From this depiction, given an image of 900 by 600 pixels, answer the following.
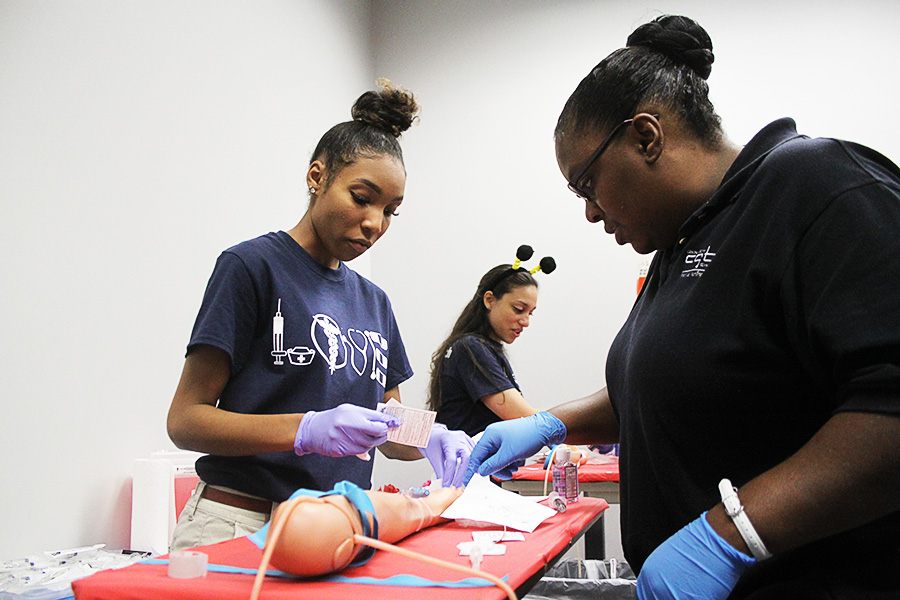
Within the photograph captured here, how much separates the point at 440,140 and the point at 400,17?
1.02 meters

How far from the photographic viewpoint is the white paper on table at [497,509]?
122cm

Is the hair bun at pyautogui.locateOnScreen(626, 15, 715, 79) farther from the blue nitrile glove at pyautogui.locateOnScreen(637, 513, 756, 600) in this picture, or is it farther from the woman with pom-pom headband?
the woman with pom-pom headband

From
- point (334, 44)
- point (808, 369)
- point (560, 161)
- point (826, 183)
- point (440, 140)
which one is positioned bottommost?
point (808, 369)

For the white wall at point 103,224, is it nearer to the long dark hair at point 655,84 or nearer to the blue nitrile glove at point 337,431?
the blue nitrile glove at point 337,431

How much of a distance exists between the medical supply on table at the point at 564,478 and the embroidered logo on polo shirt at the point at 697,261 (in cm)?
73

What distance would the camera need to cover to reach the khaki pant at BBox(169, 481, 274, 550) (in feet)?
4.18

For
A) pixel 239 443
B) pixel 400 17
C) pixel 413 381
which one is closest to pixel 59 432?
pixel 239 443

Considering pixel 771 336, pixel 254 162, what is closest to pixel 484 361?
pixel 254 162

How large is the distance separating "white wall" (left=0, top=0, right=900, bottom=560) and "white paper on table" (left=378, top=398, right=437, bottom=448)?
4.15 ft

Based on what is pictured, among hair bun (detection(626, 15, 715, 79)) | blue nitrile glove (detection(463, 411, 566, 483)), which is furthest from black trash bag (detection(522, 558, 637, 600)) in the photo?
hair bun (detection(626, 15, 715, 79))

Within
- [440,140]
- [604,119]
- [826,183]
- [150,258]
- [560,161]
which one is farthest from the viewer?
[440,140]

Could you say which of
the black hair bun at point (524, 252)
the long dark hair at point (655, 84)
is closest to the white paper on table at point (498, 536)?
the long dark hair at point (655, 84)

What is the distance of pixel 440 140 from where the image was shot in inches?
185

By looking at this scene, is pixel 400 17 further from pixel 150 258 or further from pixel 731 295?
pixel 731 295
